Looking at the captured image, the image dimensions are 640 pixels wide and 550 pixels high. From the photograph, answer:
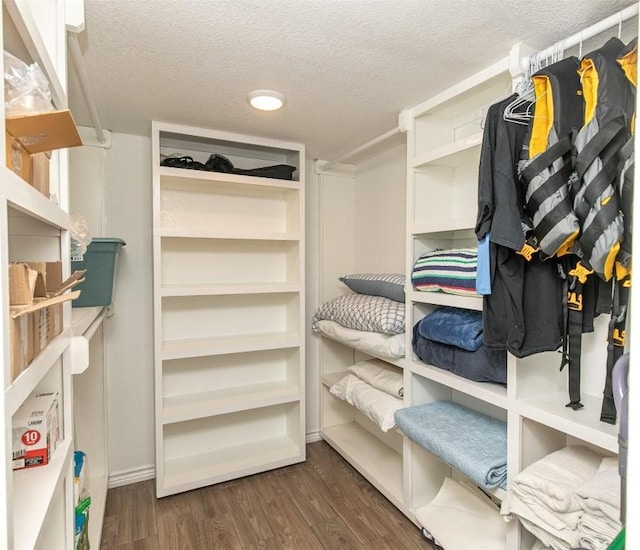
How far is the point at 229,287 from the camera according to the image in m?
2.28

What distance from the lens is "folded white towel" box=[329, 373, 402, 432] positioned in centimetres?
196

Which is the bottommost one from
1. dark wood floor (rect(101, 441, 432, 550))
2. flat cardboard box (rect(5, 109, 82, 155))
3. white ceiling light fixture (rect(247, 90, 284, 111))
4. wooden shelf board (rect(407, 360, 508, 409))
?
dark wood floor (rect(101, 441, 432, 550))

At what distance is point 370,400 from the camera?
2135 mm

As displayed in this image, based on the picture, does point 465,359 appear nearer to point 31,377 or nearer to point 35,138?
point 31,377

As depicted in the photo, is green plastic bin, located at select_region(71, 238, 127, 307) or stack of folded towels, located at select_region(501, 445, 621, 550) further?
green plastic bin, located at select_region(71, 238, 127, 307)

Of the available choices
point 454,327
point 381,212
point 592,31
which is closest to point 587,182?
point 592,31

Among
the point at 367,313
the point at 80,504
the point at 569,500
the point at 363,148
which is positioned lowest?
the point at 80,504

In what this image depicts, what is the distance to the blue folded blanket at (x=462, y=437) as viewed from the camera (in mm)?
1385

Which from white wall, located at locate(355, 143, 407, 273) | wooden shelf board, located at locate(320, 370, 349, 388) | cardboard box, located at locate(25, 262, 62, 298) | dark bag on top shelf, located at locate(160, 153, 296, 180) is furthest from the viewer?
wooden shelf board, located at locate(320, 370, 349, 388)

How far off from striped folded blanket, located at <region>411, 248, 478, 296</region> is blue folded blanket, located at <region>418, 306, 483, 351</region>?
0.41ft

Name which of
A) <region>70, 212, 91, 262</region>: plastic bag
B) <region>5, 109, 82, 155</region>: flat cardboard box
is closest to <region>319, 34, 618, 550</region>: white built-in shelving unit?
<region>5, 109, 82, 155</region>: flat cardboard box

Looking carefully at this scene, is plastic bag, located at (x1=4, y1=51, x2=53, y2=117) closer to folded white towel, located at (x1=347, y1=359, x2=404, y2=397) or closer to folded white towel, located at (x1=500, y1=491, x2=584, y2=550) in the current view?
folded white towel, located at (x1=500, y1=491, x2=584, y2=550)

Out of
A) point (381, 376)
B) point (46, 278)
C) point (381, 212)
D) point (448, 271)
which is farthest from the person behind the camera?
point (381, 212)

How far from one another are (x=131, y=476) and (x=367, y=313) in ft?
5.90
